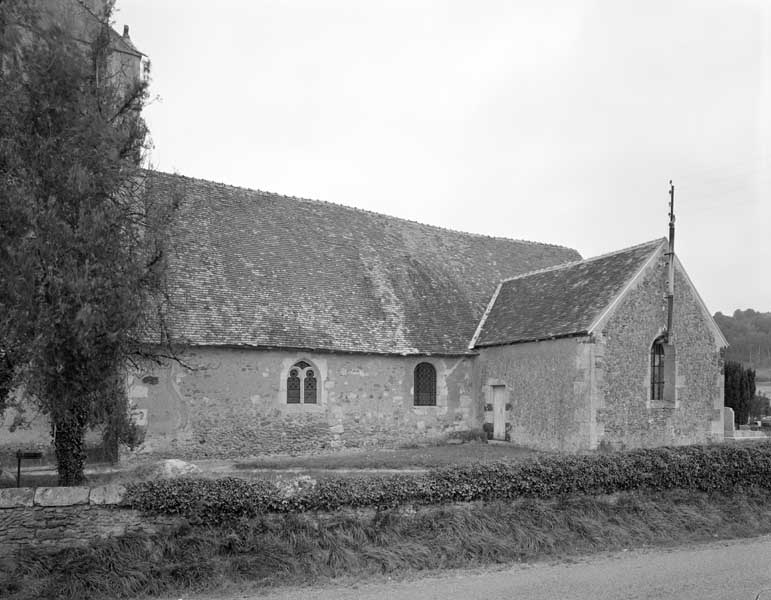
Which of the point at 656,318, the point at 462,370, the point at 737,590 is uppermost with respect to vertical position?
the point at 656,318

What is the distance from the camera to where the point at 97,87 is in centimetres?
1120

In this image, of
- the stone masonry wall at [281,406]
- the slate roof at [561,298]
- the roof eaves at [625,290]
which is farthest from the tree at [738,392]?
the stone masonry wall at [281,406]

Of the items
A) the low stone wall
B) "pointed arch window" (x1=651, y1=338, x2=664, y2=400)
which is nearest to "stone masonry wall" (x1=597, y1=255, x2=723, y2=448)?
"pointed arch window" (x1=651, y1=338, x2=664, y2=400)

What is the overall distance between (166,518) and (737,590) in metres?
Result: 7.79

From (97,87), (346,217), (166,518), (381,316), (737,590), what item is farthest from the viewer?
(346,217)

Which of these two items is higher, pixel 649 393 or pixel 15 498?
pixel 649 393

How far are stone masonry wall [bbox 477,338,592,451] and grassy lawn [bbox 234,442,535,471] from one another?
74 cm

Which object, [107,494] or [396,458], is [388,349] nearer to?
[396,458]

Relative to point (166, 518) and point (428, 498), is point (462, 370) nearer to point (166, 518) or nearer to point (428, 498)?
point (428, 498)

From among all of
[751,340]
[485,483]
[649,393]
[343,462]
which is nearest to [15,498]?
[485,483]

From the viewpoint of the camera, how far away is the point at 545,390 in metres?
19.9

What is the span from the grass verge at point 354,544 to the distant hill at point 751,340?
54555 millimetres

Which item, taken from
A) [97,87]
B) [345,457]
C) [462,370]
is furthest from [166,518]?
[462,370]

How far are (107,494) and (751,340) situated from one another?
64183 millimetres
